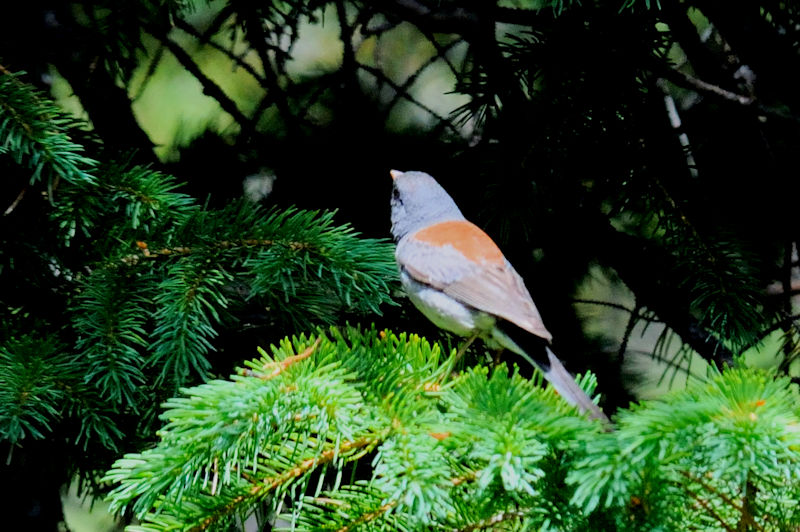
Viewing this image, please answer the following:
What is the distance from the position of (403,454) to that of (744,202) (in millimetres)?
1430

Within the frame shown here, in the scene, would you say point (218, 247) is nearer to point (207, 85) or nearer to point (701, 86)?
point (207, 85)

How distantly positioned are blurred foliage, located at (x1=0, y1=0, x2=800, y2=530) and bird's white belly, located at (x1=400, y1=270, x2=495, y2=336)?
7cm

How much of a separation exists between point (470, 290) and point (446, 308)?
6 cm

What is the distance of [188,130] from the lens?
239 centimetres

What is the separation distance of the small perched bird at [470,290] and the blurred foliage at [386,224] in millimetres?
78

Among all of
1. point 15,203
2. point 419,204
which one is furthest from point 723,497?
point 15,203

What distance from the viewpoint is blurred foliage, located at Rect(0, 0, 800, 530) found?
927 mm

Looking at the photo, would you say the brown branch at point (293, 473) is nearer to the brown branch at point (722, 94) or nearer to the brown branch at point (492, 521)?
the brown branch at point (492, 521)

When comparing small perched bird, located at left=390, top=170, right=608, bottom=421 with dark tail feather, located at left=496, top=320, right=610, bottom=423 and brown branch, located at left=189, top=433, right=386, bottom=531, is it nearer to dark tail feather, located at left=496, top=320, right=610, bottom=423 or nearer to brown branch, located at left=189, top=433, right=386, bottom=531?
dark tail feather, located at left=496, top=320, right=610, bottom=423

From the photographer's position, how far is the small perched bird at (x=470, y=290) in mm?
1383

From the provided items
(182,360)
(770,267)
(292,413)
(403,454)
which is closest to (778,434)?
(403,454)

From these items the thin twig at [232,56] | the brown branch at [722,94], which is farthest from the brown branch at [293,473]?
the thin twig at [232,56]

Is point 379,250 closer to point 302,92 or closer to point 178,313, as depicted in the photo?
point 178,313

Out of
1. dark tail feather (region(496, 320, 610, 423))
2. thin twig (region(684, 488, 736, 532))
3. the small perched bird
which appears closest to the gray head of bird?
the small perched bird
